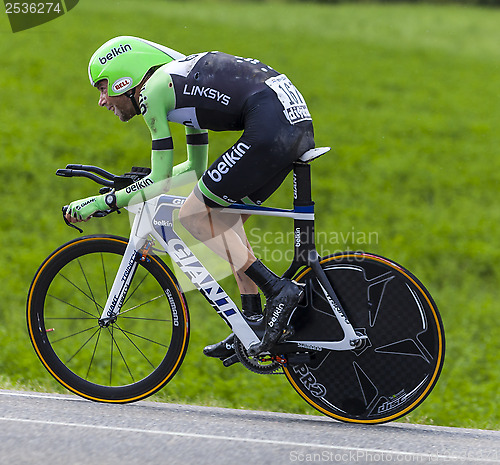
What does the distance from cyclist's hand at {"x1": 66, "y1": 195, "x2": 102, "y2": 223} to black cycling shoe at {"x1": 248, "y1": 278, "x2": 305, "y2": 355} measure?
1.16m

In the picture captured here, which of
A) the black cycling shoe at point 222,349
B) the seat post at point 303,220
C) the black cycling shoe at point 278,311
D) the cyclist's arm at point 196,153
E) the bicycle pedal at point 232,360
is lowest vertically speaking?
the bicycle pedal at point 232,360

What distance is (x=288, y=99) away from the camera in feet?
14.3

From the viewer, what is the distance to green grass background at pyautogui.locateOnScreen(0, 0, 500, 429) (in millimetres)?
7078

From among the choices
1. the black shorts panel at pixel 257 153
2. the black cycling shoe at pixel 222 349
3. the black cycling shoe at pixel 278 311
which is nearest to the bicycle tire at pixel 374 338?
the black cycling shoe at pixel 278 311

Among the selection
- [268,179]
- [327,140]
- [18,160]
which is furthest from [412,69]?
[268,179]

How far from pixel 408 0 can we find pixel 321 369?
143 ft

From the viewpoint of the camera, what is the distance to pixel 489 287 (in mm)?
10898

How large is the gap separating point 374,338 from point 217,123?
62.5 inches

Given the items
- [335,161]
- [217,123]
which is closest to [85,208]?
[217,123]

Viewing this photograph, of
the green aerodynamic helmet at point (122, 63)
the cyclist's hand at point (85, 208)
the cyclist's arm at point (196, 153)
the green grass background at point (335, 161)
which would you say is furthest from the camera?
the green grass background at point (335, 161)

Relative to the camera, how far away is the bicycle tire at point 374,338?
4.60 metres

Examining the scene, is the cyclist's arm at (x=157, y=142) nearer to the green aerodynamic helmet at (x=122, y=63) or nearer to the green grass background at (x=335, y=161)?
the green aerodynamic helmet at (x=122, y=63)

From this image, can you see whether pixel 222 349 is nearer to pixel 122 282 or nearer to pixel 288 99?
pixel 122 282

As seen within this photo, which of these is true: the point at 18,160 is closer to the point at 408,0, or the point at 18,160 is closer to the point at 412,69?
the point at 412,69
